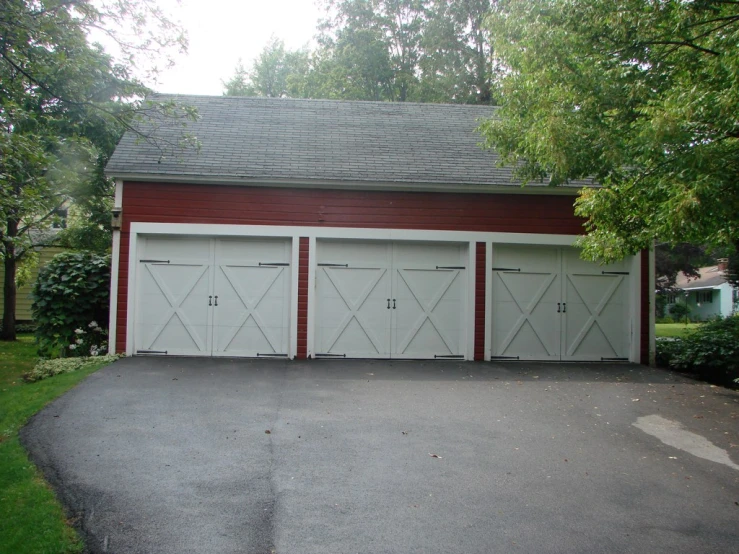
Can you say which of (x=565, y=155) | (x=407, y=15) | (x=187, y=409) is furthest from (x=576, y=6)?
(x=407, y=15)

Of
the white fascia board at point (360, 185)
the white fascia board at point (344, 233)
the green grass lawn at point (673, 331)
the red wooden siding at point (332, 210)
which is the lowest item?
the green grass lawn at point (673, 331)

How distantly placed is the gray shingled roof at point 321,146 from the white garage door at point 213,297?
1.23 m

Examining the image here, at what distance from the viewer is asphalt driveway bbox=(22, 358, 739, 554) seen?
3.82m

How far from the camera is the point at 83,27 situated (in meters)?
7.27

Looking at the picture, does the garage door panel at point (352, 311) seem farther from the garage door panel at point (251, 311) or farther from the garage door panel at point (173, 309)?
the garage door panel at point (173, 309)

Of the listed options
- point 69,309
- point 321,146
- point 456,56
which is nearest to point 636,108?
point 321,146

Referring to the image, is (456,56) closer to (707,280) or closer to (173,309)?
(173,309)

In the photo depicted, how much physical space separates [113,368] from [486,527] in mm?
6778

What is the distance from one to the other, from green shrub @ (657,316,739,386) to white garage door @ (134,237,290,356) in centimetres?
712

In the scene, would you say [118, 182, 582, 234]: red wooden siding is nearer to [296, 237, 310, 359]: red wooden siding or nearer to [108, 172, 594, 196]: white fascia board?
[108, 172, 594, 196]: white fascia board

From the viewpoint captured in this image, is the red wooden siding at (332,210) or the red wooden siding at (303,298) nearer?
the red wooden siding at (332,210)

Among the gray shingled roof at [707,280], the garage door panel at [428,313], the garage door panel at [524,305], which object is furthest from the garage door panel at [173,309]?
the gray shingled roof at [707,280]

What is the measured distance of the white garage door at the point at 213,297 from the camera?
400 inches

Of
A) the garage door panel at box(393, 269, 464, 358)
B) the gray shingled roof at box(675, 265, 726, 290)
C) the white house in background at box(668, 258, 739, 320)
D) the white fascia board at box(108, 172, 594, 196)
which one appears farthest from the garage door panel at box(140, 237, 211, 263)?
the gray shingled roof at box(675, 265, 726, 290)
